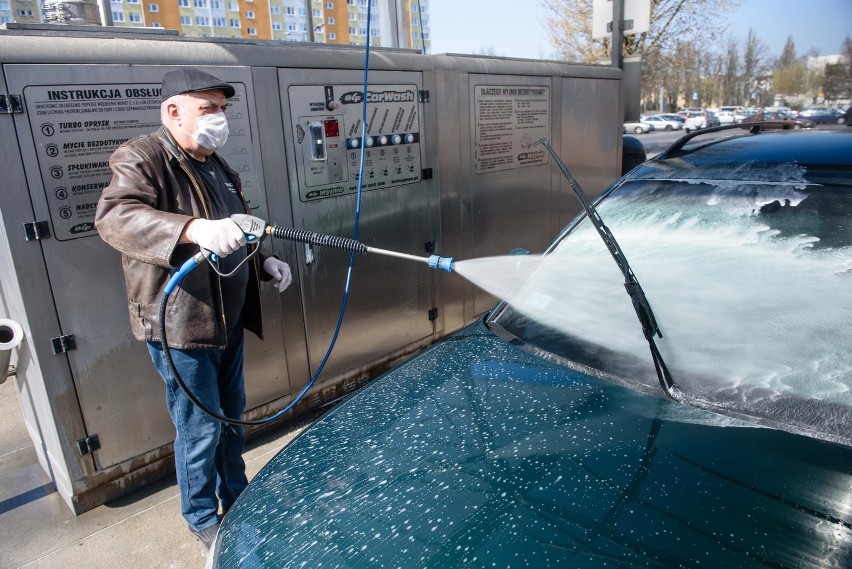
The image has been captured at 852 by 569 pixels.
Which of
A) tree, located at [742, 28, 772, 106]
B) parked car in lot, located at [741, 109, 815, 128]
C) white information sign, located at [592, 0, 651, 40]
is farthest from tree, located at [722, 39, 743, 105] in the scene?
white information sign, located at [592, 0, 651, 40]

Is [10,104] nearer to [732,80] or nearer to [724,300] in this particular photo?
[724,300]

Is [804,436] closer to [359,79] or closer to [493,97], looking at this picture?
[359,79]

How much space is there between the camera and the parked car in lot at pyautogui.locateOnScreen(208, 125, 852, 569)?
1.35 m

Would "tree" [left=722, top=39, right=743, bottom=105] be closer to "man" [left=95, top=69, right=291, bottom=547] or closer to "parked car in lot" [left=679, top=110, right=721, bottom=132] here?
"parked car in lot" [left=679, top=110, right=721, bottom=132]

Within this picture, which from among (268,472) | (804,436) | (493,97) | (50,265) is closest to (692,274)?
(804,436)

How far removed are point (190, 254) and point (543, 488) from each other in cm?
159

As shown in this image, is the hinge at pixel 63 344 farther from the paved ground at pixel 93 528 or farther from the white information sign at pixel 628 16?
the white information sign at pixel 628 16

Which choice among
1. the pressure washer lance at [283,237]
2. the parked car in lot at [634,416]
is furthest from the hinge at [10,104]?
the parked car in lot at [634,416]

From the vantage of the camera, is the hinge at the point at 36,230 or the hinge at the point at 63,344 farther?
the hinge at the point at 63,344

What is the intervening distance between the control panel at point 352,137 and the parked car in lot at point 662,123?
4387 cm

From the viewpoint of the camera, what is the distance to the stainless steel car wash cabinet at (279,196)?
106 inches

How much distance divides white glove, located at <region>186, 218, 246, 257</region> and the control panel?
153 cm

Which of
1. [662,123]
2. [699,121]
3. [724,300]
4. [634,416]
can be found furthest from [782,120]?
[662,123]

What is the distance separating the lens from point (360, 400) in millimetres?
2162
